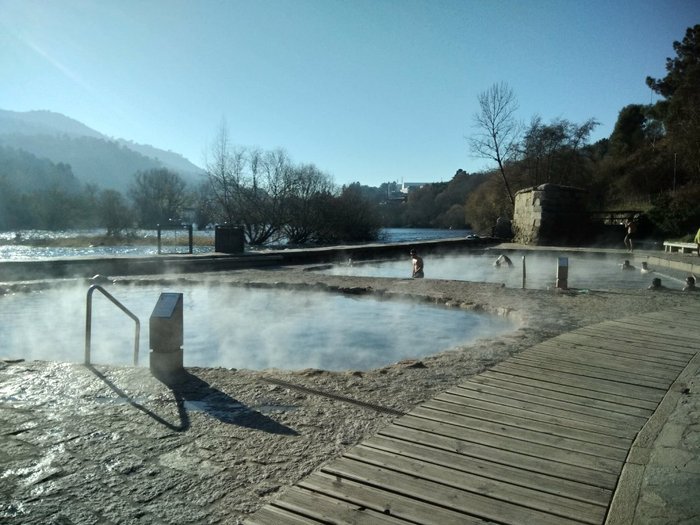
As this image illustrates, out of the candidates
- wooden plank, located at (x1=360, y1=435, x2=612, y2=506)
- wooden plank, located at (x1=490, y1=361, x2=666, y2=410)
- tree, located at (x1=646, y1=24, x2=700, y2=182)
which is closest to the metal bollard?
wooden plank, located at (x1=490, y1=361, x2=666, y2=410)

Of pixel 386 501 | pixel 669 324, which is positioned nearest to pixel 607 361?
pixel 669 324

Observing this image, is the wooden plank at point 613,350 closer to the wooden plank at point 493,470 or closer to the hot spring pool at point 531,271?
the wooden plank at point 493,470

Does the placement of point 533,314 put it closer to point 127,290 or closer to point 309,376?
point 309,376

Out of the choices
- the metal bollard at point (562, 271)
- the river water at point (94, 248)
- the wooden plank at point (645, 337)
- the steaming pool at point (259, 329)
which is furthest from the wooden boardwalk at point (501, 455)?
the river water at point (94, 248)

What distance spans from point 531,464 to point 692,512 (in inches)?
21.1

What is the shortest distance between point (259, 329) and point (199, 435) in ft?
11.7

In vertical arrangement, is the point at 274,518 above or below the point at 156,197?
below

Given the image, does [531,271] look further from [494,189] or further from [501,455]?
[494,189]

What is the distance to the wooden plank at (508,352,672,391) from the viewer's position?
10.5ft

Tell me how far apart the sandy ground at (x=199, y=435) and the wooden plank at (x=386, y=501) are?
0.50 feet

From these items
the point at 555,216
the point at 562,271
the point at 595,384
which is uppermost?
the point at 555,216

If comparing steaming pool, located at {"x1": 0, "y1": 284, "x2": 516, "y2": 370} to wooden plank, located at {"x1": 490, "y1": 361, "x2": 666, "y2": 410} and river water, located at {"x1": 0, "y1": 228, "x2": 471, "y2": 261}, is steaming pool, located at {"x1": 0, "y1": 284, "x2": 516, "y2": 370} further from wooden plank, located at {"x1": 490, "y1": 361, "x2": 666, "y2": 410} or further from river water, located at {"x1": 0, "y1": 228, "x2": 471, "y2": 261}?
river water, located at {"x1": 0, "y1": 228, "x2": 471, "y2": 261}

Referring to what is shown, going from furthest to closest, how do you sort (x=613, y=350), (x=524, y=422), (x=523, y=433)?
(x=613, y=350) < (x=524, y=422) < (x=523, y=433)

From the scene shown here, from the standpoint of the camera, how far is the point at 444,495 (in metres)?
1.80
